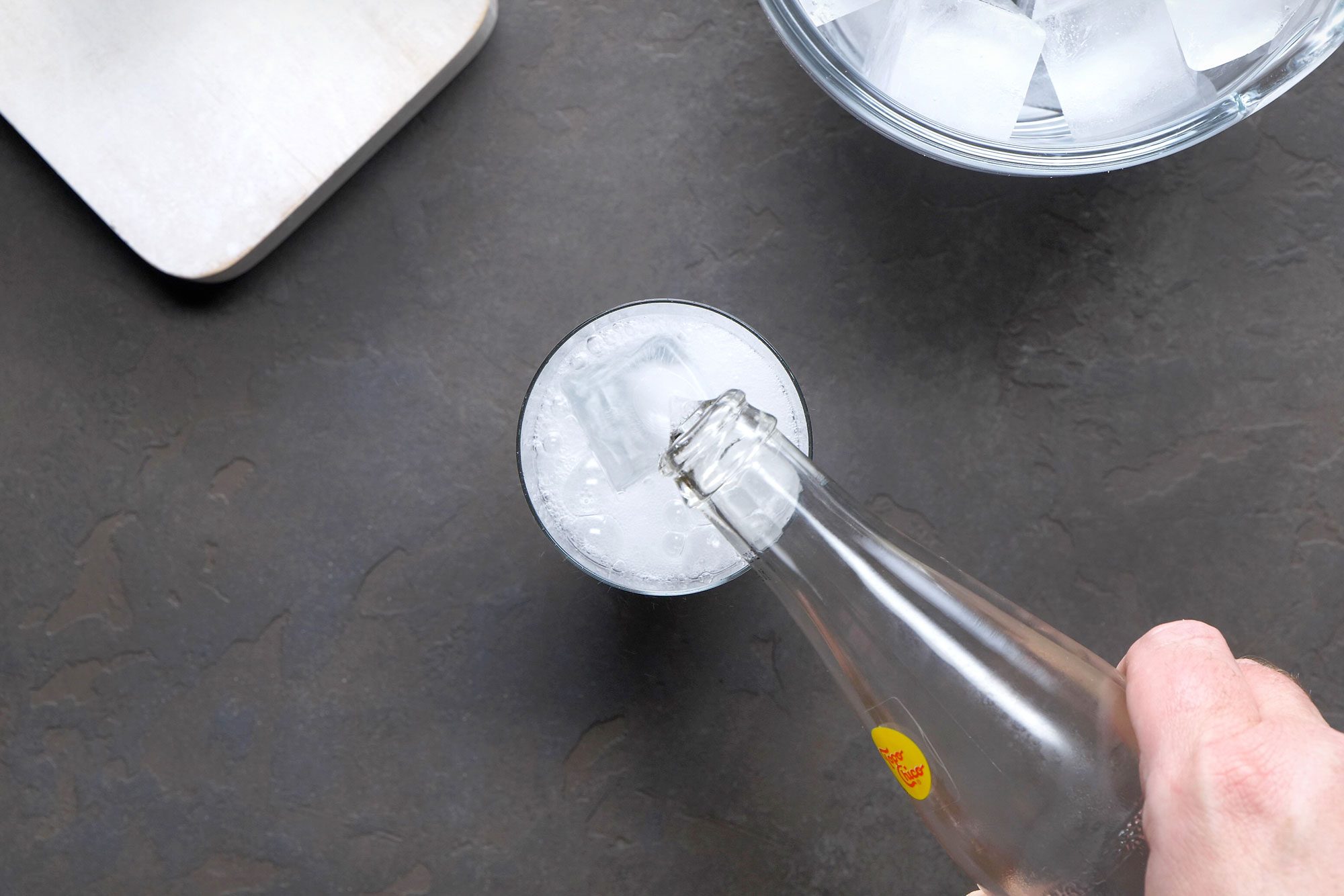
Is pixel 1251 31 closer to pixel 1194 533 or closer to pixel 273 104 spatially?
pixel 1194 533

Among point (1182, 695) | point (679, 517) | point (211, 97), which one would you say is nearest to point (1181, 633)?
point (1182, 695)

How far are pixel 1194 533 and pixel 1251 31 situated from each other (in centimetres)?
38

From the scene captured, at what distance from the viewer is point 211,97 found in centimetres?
73

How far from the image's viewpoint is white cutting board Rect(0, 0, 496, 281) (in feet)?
2.38

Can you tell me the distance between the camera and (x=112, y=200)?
0.74 meters

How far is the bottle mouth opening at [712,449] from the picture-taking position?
1.57ft

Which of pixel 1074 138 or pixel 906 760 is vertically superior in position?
pixel 1074 138

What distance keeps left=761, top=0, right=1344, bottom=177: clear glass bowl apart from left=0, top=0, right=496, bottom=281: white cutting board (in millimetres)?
264

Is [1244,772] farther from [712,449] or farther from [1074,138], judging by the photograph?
[1074,138]

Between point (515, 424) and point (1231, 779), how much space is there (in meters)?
0.54

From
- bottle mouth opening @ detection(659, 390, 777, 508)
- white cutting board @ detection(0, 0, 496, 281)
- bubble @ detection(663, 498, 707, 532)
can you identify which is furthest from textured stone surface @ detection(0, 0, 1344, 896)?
bottle mouth opening @ detection(659, 390, 777, 508)

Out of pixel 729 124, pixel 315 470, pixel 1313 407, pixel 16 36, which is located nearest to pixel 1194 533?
pixel 1313 407

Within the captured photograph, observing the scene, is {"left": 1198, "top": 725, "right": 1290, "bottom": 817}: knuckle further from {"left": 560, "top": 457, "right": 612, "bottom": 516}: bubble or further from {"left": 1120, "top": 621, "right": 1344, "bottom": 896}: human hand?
{"left": 560, "top": 457, "right": 612, "bottom": 516}: bubble

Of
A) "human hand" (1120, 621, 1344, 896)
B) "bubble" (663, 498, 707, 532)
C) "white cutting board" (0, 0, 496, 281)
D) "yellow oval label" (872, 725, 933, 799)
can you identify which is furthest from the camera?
"white cutting board" (0, 0, 496, 281)
